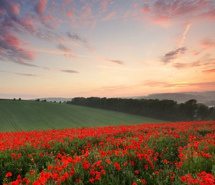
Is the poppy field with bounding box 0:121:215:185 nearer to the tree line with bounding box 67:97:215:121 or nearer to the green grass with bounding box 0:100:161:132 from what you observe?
the green grass with bounding box 0:100:161:132

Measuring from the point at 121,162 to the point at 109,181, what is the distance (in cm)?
149

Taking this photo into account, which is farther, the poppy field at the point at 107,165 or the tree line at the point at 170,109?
the tree line at the point at 170,109

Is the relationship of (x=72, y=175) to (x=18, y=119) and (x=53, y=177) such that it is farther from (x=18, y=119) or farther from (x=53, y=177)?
(x=18, y=119)

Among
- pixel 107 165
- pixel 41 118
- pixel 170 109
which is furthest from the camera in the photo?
pixel 170 109

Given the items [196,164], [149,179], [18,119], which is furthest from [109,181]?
[18,119]

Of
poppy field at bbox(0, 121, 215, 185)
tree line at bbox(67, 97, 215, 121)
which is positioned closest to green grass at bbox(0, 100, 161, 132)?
tree line at bbox(67, 97, 215, 121)

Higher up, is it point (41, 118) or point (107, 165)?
point (107, 165)

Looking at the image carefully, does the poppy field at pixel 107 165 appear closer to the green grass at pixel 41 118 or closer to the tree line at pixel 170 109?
the green grass at pixel 41 118

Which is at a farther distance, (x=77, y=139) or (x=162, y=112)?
(x=162, y=112)

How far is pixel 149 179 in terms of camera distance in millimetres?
7957

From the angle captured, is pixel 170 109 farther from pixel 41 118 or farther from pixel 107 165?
pixel 107 165

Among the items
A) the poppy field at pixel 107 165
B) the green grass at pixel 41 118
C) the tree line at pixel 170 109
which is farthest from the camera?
the tree line at pixel 170 109

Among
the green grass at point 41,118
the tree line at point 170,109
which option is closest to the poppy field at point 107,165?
the green grass at point 41,118

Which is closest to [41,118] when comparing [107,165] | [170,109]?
[170,109]
